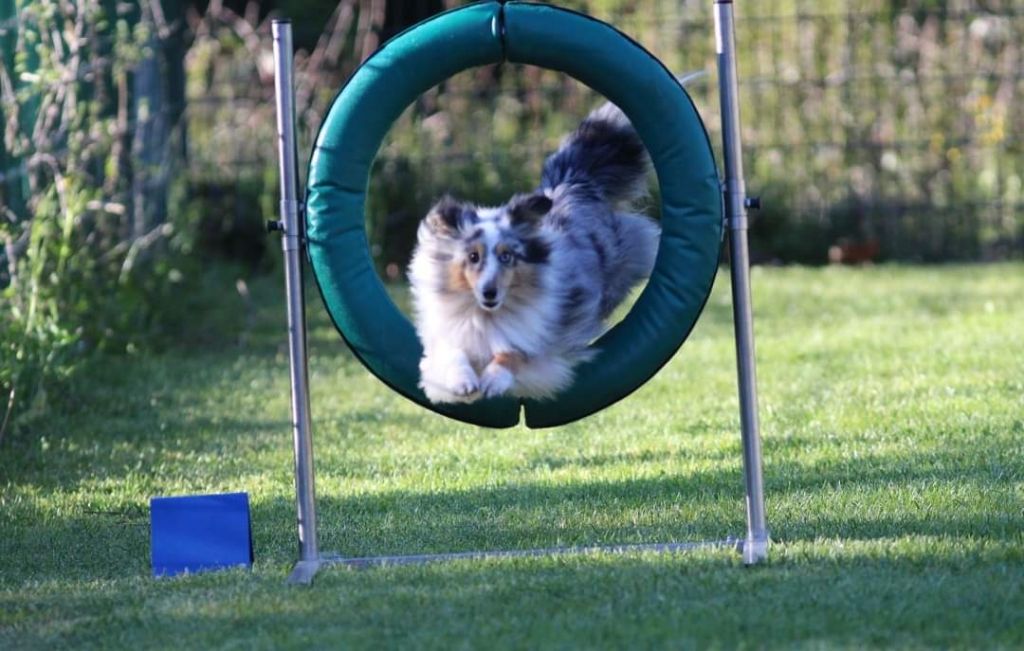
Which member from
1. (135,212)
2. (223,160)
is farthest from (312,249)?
(223,160)

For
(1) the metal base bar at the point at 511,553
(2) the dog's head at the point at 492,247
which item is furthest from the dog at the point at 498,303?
(1) the metal base bar at the point at 511,553

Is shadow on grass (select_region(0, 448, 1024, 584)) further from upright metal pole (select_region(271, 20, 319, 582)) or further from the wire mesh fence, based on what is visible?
the wire mesh fence

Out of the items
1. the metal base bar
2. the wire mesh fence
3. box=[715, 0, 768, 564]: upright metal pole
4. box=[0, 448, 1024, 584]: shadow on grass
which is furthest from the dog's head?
the wire mesh fence

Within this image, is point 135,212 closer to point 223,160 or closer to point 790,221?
point 223,160

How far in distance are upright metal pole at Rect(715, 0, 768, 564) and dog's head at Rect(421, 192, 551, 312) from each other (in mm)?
513

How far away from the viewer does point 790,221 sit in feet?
41.6

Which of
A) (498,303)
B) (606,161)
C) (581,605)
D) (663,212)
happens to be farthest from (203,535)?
(606,161)

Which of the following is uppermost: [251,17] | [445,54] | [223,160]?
[251,17]

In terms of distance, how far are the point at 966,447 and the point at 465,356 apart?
2.21 meters

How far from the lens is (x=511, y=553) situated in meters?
4.55

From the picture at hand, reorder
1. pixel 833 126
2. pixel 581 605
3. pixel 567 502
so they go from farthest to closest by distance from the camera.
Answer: pixel 833 126 → pixel 567 502 → pixel 581 605

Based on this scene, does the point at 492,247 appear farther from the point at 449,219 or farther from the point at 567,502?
the point at 567,502

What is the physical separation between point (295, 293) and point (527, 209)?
687 mm

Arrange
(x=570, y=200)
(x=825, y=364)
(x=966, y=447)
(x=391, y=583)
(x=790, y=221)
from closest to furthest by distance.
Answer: (x=391, y=583) → (x=570, y=200) → (x=966, y=447) → (x=825, y=364) → (x=790, y=221)
